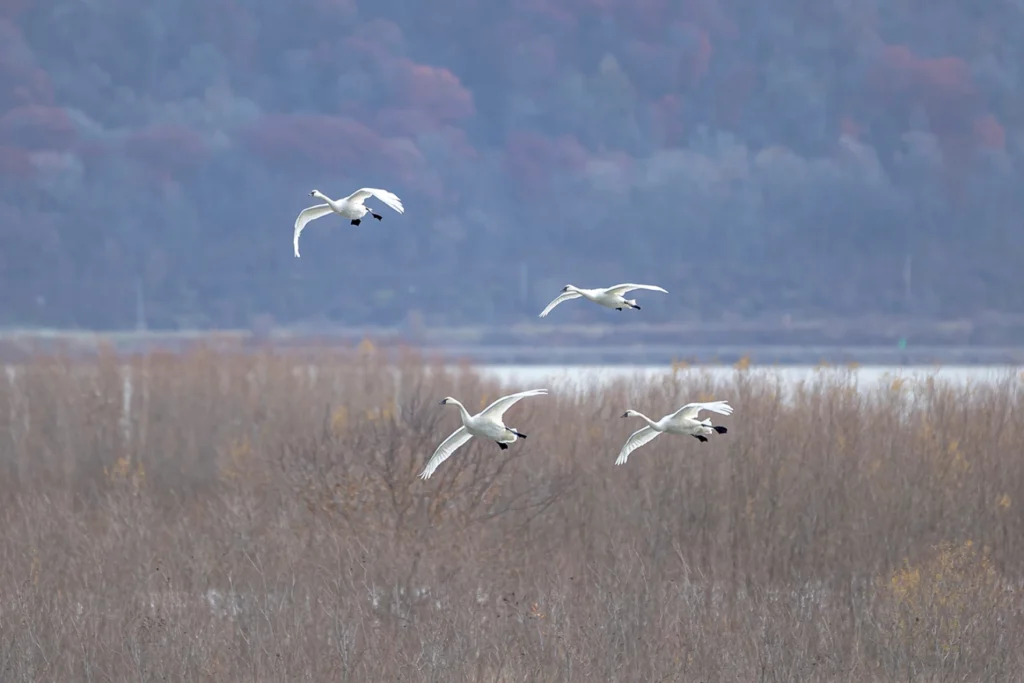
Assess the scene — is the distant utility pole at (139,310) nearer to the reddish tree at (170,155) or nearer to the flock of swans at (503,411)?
the reddish tree at (170,155)

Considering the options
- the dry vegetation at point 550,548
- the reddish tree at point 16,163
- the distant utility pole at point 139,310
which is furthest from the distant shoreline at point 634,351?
the dry vegetation at point 550,548

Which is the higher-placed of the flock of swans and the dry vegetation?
the flock of swans

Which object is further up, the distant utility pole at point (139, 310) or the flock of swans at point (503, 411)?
the distant utility pole at point (139, 310)

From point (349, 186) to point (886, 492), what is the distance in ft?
559

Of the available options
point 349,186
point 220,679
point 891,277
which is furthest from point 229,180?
point 220,679

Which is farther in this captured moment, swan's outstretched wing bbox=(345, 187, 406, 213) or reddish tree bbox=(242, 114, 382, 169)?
reddish tree bbox=(242, 114, 382, 169)

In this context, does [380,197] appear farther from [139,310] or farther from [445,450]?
[139,310]

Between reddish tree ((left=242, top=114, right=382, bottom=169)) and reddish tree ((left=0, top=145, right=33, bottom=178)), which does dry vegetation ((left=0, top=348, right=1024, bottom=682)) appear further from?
reddish tree ((left=0, top=145, right=33, bottom=178))

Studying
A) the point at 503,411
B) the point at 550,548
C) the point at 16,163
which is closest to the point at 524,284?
the point at 16,163

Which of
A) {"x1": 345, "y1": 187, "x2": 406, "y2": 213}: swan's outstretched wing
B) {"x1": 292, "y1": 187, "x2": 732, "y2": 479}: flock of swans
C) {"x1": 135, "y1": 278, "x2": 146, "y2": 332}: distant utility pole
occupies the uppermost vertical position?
{"x1": 135, "y1": 278, "x2": 146, "y2": 332}: distant utility pole

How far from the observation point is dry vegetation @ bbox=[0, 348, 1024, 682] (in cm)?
1875

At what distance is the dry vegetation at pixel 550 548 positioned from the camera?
18.8 meters

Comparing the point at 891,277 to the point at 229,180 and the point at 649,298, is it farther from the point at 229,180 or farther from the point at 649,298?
the point at 229,180

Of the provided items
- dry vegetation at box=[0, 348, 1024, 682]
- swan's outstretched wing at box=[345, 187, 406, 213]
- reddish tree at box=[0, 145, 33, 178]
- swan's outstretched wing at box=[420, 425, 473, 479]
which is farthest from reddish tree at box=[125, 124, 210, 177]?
swan's outstretched wing at box=[420, 425, 473, 479]
